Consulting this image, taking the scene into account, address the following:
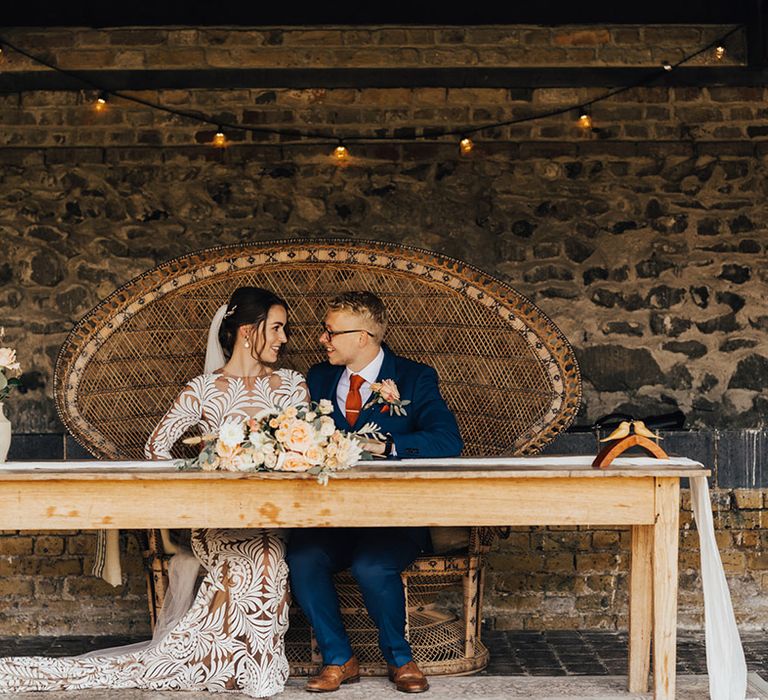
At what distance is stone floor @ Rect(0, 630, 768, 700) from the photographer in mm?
4508

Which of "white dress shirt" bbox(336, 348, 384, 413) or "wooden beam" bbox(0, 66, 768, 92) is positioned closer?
"white dress shirt" bbox(336, 348, 384, 413)

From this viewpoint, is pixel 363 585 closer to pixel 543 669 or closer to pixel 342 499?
pixel 342 499

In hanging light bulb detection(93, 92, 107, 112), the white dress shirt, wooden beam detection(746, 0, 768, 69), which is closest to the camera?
the white dress shirt

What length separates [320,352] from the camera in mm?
5719

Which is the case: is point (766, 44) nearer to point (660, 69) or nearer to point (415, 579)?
point (660, 69)

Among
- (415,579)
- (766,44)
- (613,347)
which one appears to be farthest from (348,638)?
(766,44)

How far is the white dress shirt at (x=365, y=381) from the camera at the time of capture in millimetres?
5148

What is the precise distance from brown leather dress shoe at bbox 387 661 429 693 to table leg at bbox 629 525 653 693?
0.77 m

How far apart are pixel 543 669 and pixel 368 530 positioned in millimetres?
975

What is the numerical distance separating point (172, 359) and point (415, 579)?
5.15ft

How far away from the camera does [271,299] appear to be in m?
5.26

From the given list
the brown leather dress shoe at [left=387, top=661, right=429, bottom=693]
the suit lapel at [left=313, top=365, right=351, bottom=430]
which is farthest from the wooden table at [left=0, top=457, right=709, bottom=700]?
the suit lapel at [left=313, top=365, right=351, bottom=430]

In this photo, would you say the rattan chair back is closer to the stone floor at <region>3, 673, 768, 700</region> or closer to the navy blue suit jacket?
the navy blue suit jacket

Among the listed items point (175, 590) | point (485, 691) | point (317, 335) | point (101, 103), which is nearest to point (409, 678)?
point (485, 691)
